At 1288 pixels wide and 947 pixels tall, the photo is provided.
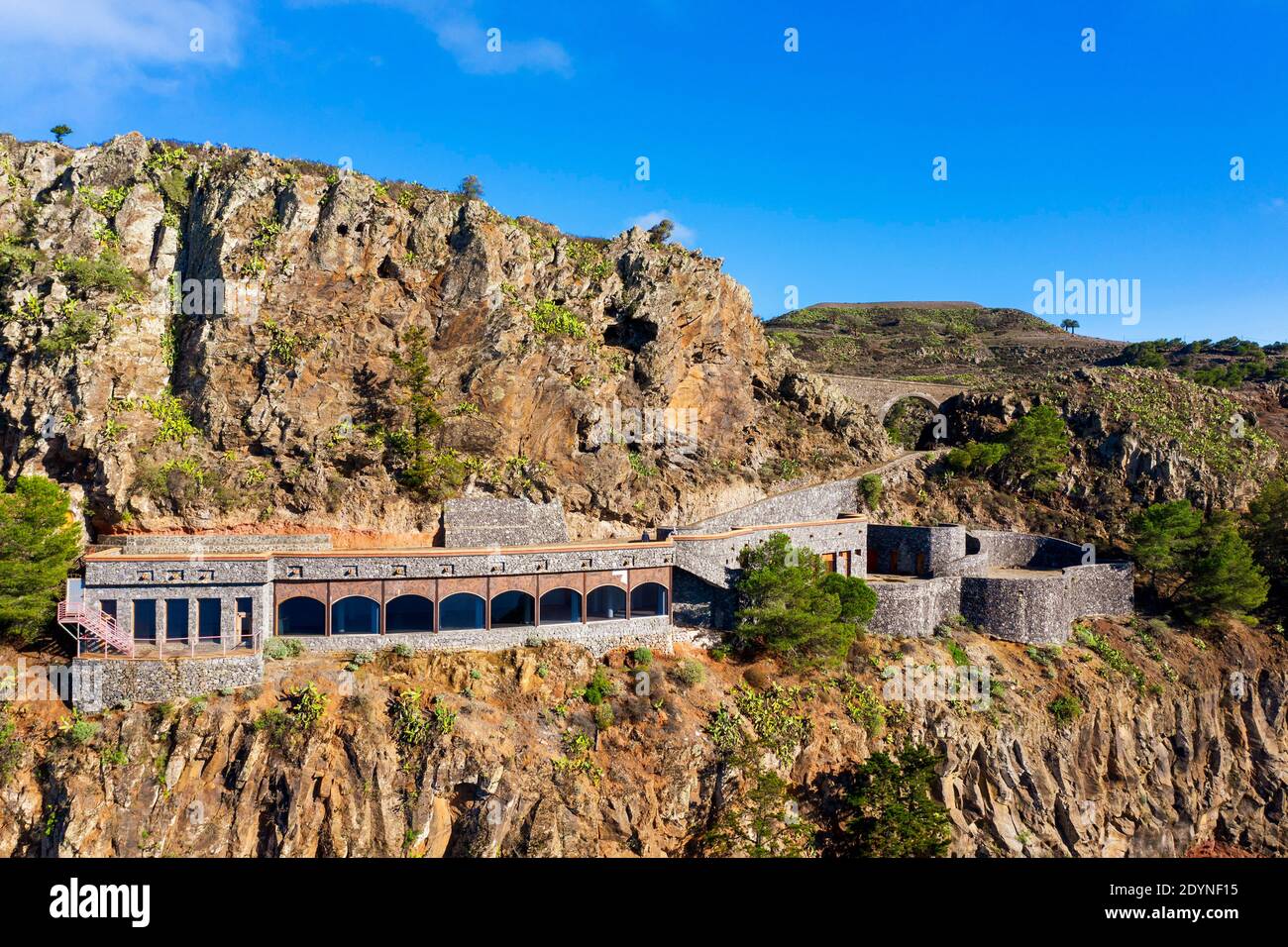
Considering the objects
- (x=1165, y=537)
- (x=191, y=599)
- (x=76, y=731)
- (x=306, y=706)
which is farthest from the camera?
(x=1165, y=537)

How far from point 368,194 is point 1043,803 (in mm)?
43968

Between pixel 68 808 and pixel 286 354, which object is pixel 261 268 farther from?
pixel 68 808

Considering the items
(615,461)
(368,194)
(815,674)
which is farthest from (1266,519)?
(368,194)

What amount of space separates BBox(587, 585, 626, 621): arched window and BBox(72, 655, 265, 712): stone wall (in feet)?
44.6

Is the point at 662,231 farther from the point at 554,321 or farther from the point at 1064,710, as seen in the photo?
the point at 1064,710

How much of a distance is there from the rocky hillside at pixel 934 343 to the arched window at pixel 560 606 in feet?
154

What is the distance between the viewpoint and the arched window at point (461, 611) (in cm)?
3154

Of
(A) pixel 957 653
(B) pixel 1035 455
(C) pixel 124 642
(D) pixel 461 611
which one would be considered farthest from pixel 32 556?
(B) pixel 1035 455

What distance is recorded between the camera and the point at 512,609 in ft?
108

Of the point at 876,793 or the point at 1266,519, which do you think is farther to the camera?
the point at 1266,519

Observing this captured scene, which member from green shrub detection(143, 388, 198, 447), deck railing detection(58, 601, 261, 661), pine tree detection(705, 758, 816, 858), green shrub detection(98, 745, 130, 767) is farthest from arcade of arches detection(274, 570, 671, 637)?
green shrub detection(143, 388, 198, 447)

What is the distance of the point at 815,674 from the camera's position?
35.5 m

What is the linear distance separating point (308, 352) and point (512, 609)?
617 inches

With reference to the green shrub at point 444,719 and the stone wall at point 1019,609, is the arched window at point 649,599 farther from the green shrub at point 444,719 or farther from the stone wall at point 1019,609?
the stone wall at point 1019,609
